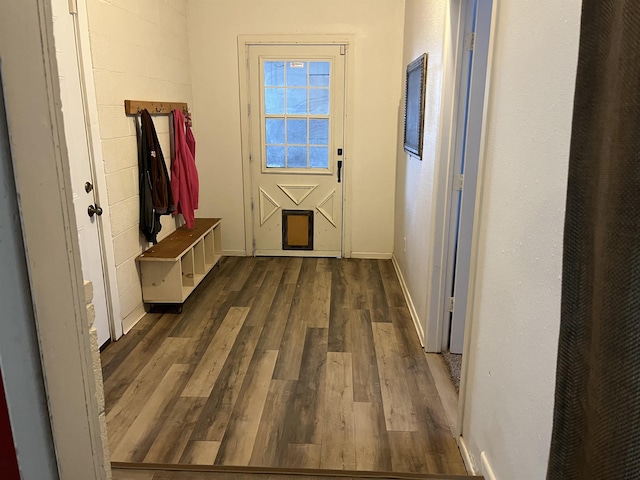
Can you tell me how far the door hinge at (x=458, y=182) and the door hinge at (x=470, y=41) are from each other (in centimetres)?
69

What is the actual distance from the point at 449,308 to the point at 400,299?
3.37 feet

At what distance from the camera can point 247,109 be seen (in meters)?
4.92

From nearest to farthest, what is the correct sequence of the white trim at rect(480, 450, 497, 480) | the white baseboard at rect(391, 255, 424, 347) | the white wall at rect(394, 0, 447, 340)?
the white trim at rect(480, 450, 497, 480)
the white wall at rect(394, 0, 447, 340)
the white baseboard at rect(391, 255, 424, 347)

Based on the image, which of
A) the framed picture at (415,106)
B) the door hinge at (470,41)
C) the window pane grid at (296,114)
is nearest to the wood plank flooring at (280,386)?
the framed picture at (415,106)

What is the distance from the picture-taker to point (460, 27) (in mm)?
2697

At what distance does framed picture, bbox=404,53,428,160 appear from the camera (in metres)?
3.43

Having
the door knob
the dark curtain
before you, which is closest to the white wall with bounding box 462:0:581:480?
the dark curtain

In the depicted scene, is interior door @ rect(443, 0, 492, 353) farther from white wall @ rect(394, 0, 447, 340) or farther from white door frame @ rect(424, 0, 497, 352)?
white wall @ rect(394, 0, 447, 340)

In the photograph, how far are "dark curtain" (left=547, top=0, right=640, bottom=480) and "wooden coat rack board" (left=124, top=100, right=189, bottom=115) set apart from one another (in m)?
3.23

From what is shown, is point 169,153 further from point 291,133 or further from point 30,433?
point 30,433

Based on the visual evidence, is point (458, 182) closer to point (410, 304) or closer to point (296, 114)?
point (410, 304)

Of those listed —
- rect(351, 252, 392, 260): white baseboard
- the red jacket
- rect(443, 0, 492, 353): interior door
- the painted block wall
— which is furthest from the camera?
rect(351, 252, 392, 260): white baseboard

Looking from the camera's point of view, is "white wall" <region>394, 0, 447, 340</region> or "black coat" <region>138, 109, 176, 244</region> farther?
"black coat" <region>138, 109, 176, 244</region>

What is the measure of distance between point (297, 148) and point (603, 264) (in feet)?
14.6
